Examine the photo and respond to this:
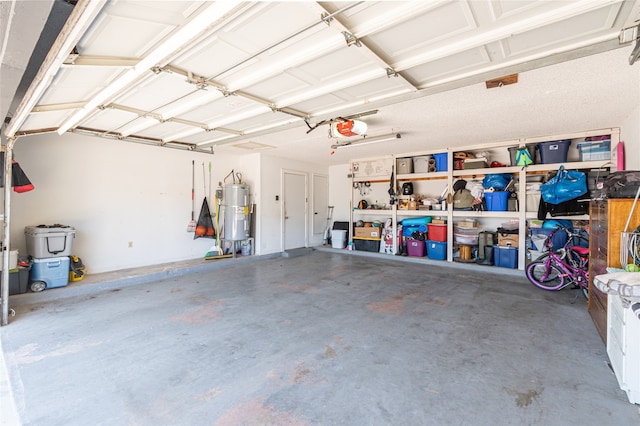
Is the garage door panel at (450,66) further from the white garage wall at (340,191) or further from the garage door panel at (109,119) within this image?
the white garage wall at (340,191)

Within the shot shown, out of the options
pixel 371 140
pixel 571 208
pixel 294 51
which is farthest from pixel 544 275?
pixel 294 51

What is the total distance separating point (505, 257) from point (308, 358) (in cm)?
477

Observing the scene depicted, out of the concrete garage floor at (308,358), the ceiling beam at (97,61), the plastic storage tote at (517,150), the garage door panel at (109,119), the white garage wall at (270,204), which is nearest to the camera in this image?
the concrete garage floor at (308,358)

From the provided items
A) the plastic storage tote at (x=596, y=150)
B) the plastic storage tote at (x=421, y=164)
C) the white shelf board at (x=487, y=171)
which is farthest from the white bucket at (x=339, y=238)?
the plastic storage tote at (x=596, y=150)

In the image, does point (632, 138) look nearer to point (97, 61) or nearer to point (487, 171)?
point (487, 171)

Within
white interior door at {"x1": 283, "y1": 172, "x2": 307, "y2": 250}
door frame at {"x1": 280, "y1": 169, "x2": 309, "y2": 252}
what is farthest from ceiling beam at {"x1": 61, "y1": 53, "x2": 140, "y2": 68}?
white interior door at {"x1": 283, "y1": 172, "x2": 307, "y2": 250}

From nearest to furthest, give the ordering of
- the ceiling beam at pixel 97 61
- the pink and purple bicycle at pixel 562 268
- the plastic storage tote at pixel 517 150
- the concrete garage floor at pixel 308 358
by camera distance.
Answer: the concrete garage floor at pixel 308 358
the ceiling beam at pixel 97 61
the pink and purple bicycle at pixel 562 268
the plastic storage tote at pixel 517 150

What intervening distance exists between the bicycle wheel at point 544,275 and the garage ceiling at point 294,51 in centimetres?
340

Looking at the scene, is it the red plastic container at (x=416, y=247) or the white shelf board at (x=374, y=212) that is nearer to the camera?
the red plastic container at (x=416, y=247)

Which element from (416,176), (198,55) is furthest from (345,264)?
(198,55)

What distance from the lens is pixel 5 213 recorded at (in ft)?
9.70

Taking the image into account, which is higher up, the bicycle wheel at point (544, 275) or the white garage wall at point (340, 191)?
the white garage wall at point (340, 191)

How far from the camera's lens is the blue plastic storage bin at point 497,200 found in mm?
5449

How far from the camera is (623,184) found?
2.45m
